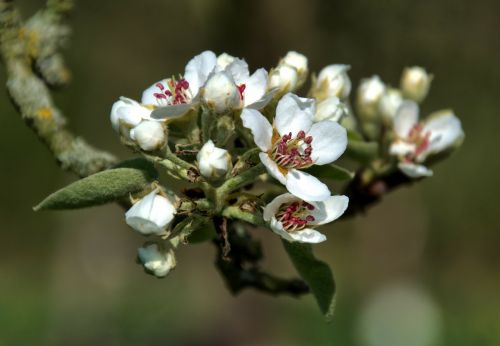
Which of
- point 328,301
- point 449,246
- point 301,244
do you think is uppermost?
point 301,244

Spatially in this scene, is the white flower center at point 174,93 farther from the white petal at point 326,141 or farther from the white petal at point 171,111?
the white petal at point 326,141

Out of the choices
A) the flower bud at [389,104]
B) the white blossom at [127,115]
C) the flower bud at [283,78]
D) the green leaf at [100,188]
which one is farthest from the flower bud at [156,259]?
the flower bud at [389,104]

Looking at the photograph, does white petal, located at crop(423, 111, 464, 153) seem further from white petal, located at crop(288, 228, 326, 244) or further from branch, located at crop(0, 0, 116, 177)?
branch, located at crop(0, 0, 116, 177)

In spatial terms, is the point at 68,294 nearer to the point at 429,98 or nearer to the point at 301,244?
the point at 429,98

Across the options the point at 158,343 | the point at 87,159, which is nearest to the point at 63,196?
the point at 87,159

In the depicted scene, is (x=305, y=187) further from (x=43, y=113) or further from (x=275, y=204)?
(x=43, y=113)

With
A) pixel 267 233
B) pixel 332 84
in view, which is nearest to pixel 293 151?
pixel 332 84

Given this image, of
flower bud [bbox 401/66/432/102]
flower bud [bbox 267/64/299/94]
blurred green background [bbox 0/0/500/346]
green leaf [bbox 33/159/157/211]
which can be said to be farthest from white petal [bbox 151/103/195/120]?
blurred green background [bbox 0/0/500/346]
